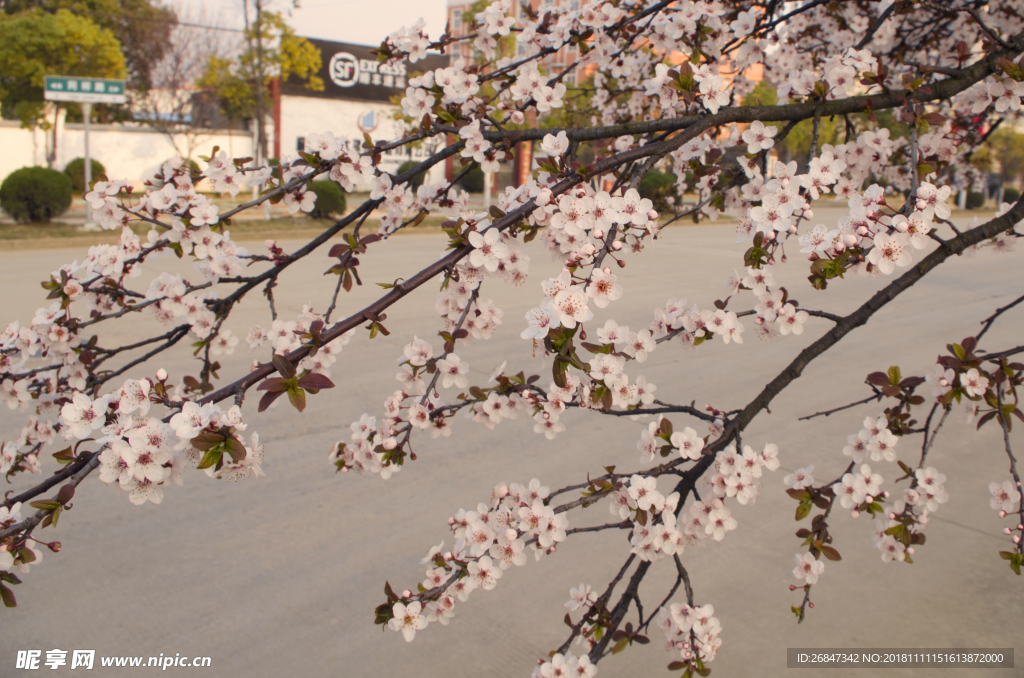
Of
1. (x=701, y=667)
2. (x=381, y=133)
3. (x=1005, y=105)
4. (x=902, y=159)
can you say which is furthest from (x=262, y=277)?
(x=381, y=133)

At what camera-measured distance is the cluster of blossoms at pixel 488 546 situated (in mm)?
1846

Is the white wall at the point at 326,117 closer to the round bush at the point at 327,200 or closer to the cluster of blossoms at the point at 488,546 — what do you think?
the round bush at the point at 327,200

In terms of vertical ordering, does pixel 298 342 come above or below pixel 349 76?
below

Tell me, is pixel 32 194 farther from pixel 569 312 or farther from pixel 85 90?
pixel 569 312

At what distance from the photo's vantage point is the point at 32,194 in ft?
50.6

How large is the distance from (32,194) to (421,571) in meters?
15.4

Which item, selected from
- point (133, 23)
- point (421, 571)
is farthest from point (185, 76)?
point (421, 571)

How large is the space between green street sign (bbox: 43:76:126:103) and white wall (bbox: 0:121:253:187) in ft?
27.9

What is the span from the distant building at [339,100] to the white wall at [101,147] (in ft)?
7.35

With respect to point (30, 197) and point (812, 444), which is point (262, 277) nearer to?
point (812, 444)

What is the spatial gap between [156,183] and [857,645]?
2.86 m

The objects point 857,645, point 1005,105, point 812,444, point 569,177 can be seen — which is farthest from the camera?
point 812,444

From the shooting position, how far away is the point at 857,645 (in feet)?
9.78

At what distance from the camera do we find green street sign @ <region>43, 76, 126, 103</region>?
14.6 m
